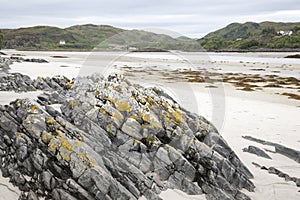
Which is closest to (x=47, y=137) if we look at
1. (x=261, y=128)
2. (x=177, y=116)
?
(x=177, y=116)

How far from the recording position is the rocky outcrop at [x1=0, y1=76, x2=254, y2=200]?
7195 millimetres

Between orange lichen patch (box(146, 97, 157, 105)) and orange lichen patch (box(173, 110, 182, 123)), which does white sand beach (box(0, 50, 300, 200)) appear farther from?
orange lichen patch (box(146, 97, 157, 105))

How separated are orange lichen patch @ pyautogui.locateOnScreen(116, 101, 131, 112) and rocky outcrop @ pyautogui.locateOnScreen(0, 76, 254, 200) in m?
0.03

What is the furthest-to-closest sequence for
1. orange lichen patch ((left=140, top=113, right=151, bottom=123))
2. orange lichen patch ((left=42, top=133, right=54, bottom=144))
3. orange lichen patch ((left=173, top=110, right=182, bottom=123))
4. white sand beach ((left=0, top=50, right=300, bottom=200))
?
1. orange lichen patch ((left=173, top=110, right=182, bottom=123))
2. white sand beach ((left=0, top=50, right=300, bottom=200))
3. orange lichen patch ((left=140, top=113, right=151, bottom=123))
4. orange lichen patch ((left=42, top=133, right=54, bottom=144))

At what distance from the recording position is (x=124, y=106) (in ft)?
28.8

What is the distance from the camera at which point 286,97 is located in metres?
28.1

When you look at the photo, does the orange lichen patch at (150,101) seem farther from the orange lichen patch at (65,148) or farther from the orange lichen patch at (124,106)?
the orange lichen patch at (65,148)

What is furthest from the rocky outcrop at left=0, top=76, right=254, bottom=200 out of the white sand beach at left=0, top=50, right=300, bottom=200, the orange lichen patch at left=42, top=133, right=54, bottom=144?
the white sand beach at left=0, top=50, right=300, bottom=200

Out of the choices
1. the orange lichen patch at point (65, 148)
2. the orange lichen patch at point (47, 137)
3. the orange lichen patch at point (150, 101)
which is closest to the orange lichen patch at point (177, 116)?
the orange lichen patch at point (150, 101)

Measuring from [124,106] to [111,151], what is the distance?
1.50m

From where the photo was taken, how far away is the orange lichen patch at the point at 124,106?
344 inches

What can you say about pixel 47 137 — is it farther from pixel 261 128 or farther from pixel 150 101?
pixel 261 128

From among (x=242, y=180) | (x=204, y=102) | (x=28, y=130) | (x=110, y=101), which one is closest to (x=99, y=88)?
(x=110, y=101)

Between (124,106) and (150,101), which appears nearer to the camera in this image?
(124,106)
